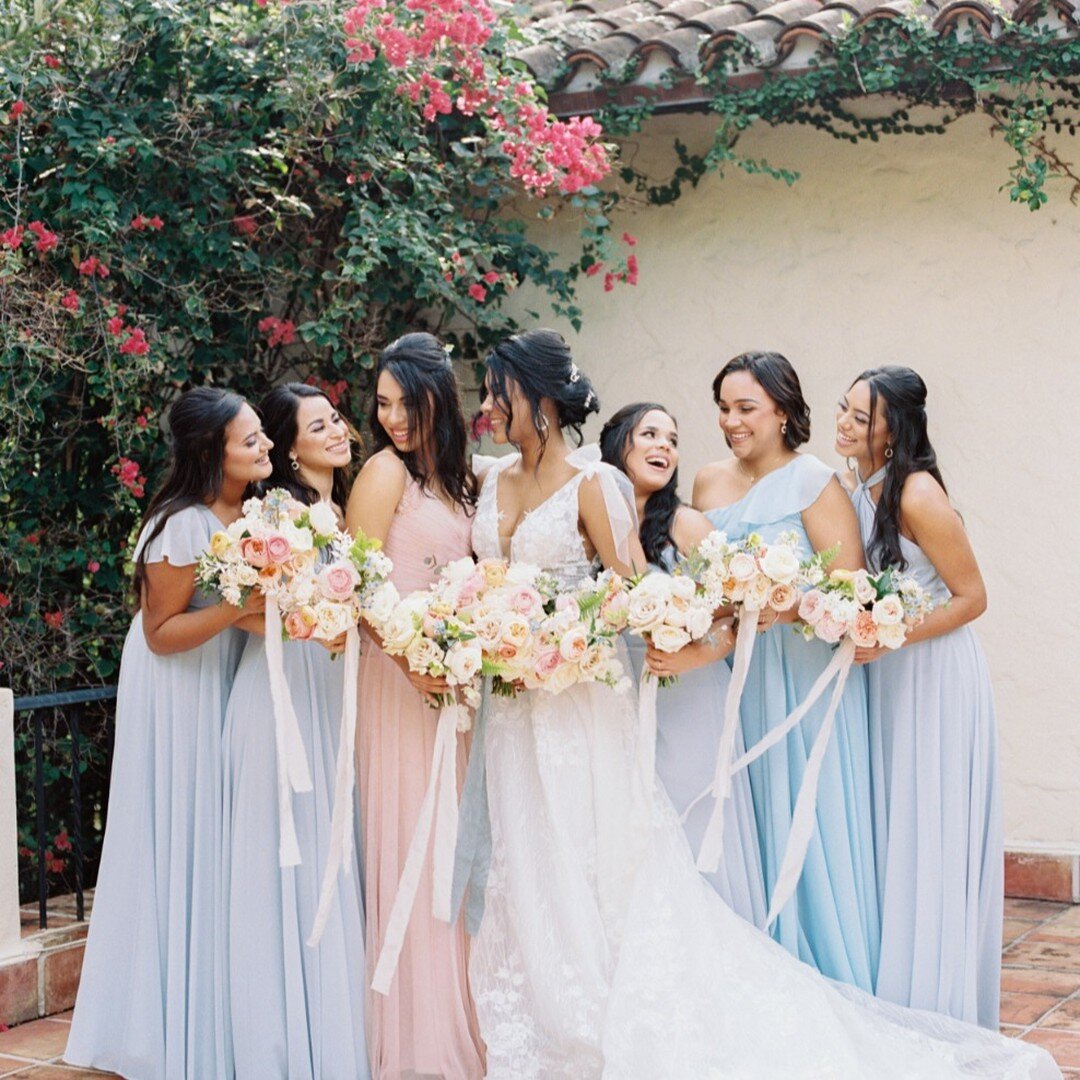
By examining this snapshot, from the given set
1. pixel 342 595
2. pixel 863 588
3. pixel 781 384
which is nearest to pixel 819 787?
pixel 863 588

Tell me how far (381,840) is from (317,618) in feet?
2.64

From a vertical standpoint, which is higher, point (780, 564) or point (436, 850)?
point (780, 564)

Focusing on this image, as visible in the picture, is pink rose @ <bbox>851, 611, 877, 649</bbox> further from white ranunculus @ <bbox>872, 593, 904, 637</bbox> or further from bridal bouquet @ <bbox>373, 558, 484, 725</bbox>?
bridal bouquet @ <bbox>373, 558, 484, 725</bbox>

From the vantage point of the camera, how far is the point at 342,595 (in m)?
4.52

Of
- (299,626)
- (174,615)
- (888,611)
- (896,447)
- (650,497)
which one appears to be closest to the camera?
(299,626)

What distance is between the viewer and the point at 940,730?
16.5 ft

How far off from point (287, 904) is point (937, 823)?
80.4 inches

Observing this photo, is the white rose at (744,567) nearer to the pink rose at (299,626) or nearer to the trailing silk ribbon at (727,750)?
the trailing silk ribbon at (727,750)

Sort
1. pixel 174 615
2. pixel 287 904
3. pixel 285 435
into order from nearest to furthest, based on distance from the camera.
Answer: pixel 287 904, pixel 174 615, pixel 285 435

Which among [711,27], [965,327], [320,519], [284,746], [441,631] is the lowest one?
[284,746]

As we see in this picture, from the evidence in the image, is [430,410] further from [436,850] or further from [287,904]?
[287,904]

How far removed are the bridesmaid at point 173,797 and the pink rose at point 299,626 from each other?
0.99 feet

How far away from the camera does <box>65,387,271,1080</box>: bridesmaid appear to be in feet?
15.9

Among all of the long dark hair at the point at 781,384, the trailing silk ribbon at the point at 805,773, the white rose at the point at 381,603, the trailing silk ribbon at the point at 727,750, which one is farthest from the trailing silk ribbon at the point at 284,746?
the long dark hair at the point at 781,384
